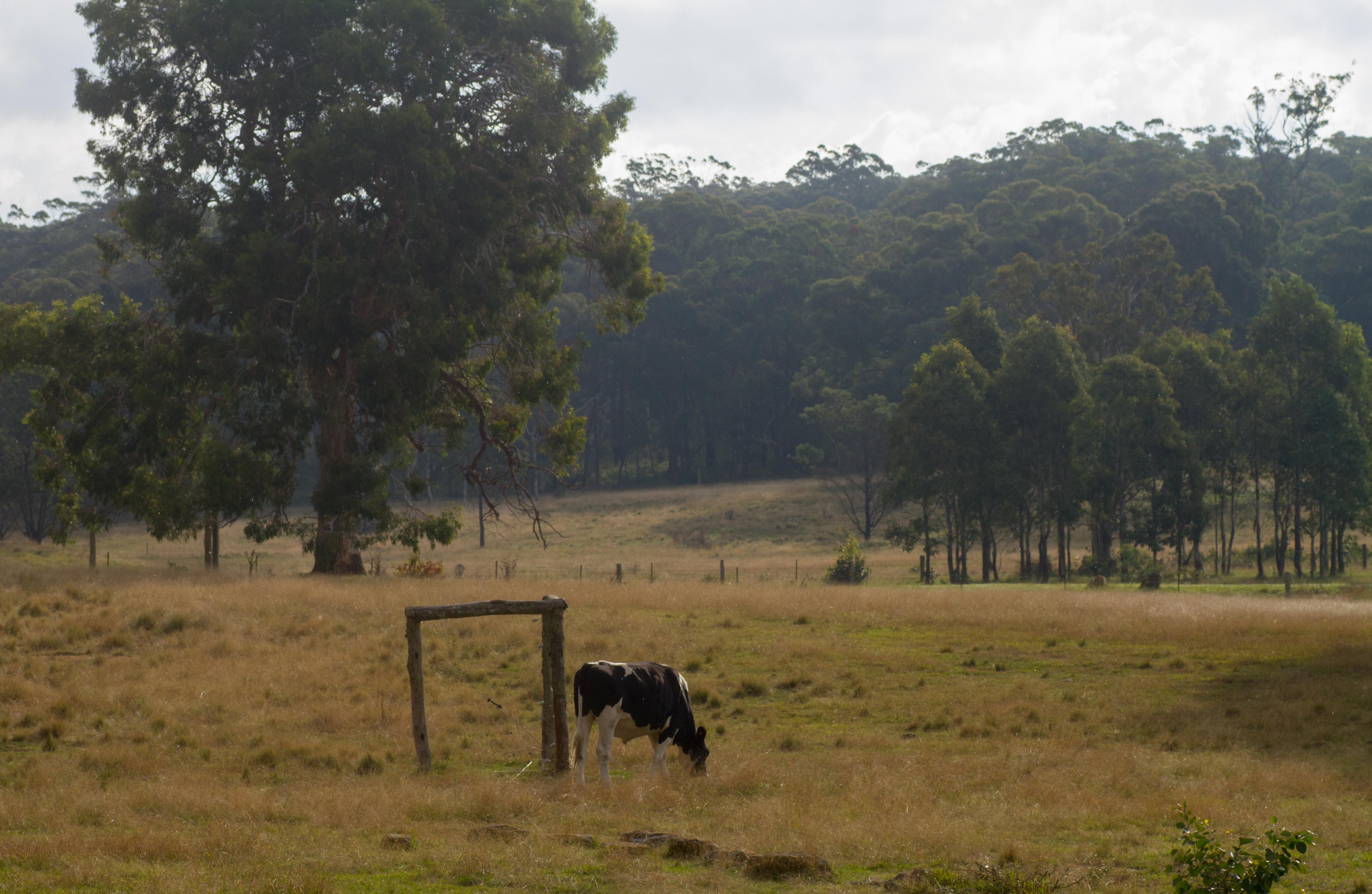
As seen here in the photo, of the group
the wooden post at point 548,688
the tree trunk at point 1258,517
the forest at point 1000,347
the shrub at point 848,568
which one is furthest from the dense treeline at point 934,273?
the wooden post at point 548,688

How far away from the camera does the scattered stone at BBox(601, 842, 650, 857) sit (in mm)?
9508

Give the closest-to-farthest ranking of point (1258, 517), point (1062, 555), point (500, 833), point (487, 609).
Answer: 1. point (500, 833)
2. point (487, 609)
3. point (1062, 555)
4. point (1258, 517)

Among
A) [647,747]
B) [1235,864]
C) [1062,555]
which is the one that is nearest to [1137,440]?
[1062,555]

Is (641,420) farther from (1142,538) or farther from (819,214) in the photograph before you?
(1142,538)

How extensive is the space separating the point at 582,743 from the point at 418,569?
84.1ft

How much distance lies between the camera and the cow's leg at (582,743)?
12797 mm

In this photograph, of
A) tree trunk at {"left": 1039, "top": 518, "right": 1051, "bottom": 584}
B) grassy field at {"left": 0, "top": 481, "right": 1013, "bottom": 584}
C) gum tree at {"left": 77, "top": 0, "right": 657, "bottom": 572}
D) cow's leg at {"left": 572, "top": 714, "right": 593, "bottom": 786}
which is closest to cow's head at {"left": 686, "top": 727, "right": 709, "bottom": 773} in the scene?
cow's leg at {"left": 572, "top": 714, "right": 593, "bottom": 786}

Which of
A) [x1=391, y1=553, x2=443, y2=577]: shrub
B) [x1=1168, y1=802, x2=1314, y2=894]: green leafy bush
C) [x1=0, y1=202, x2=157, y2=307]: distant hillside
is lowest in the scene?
[x1=391, y1=553, x2=443, y2=577]: shrub

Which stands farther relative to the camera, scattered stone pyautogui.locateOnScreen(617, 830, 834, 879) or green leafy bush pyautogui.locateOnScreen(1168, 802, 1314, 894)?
scattered stone pyautogui.locateOnScreen(617, 830, 834, 879)

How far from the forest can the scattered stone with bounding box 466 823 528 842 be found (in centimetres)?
2682

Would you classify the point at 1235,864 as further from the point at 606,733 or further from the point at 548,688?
the point at 548,688

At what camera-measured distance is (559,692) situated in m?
13.8

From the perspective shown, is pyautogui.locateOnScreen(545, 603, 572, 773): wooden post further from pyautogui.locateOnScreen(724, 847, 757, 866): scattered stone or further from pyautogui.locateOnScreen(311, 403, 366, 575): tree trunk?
pyautogui.locateOnScreen(311, 403, 366, 575): tree trunk

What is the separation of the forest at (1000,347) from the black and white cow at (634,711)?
24.0 m
